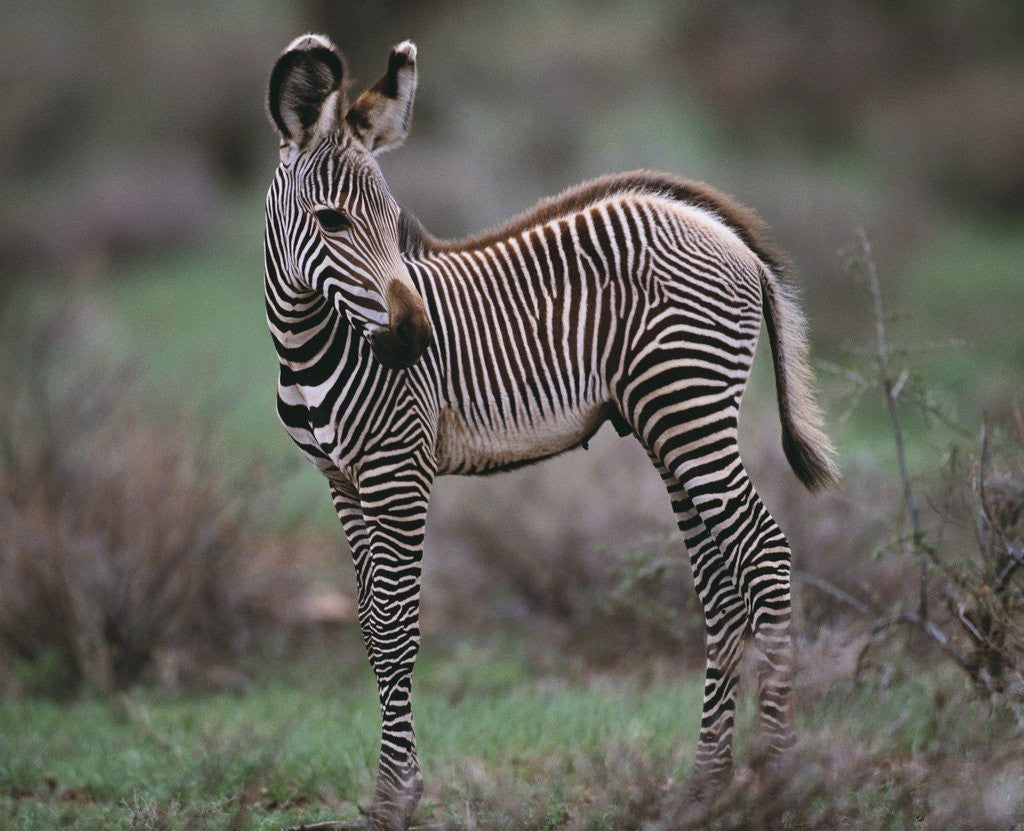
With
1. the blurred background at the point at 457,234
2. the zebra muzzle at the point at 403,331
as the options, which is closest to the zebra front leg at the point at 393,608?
the zebra muzzle at the point at 403,331

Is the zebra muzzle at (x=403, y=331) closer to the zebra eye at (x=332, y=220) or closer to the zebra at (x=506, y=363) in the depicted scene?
the zebra at (x=506, y=363)

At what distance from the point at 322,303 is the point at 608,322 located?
1.13 meters

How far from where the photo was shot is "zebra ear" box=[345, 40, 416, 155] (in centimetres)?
462

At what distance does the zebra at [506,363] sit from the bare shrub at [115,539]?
417 cm

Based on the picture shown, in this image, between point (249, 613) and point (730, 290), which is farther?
point (249, 613)

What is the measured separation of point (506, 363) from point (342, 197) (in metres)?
0.92

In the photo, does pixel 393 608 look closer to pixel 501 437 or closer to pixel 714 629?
pixel 501 437

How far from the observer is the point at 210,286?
75.5 ft

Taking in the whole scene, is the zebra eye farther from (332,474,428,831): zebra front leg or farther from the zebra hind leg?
the zebra hind leg

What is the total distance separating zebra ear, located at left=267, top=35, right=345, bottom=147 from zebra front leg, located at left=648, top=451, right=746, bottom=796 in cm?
183

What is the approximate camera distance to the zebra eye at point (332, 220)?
447 cm

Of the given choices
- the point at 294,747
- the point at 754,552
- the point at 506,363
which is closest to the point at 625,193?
the point at 506,363

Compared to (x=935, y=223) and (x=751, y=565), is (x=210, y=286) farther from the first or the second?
(x=751, y=565)

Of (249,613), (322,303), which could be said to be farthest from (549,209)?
(249,613)
